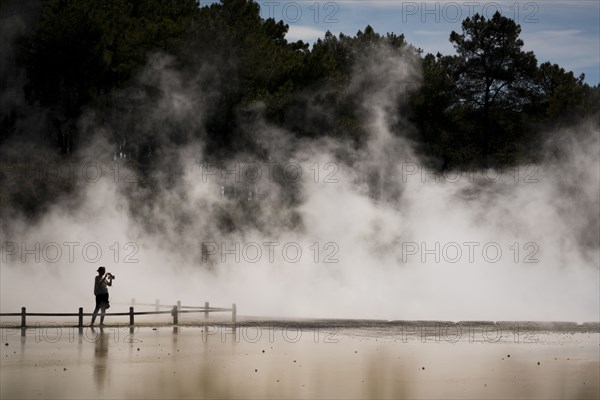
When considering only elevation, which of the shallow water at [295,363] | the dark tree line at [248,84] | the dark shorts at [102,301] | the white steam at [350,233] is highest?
the dark tree line at [248,84]

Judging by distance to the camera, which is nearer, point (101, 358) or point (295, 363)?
point (295, 363)

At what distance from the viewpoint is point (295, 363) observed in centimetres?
2494

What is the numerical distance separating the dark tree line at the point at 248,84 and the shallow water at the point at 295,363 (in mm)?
32909

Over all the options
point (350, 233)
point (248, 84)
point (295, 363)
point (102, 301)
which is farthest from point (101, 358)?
point (248, 84)

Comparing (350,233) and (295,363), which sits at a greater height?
(350,233)

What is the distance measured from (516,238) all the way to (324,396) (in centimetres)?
3887

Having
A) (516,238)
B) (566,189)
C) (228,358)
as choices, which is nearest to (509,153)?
(566,189)

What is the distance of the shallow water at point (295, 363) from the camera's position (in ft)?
66.2

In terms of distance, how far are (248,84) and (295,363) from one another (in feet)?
150

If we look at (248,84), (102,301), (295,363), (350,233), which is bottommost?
(295,363)

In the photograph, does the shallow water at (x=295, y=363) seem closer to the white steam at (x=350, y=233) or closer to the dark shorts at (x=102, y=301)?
the dark shorts at (x=102, y=301)

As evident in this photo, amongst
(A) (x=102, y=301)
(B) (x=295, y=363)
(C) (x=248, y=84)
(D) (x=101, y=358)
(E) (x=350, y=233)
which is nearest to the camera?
(B) (x=295, y=363)

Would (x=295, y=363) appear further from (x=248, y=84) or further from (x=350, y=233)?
(x=248, y=84)

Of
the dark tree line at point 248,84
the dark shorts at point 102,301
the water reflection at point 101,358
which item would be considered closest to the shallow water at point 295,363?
the water reflection at point 101,358
